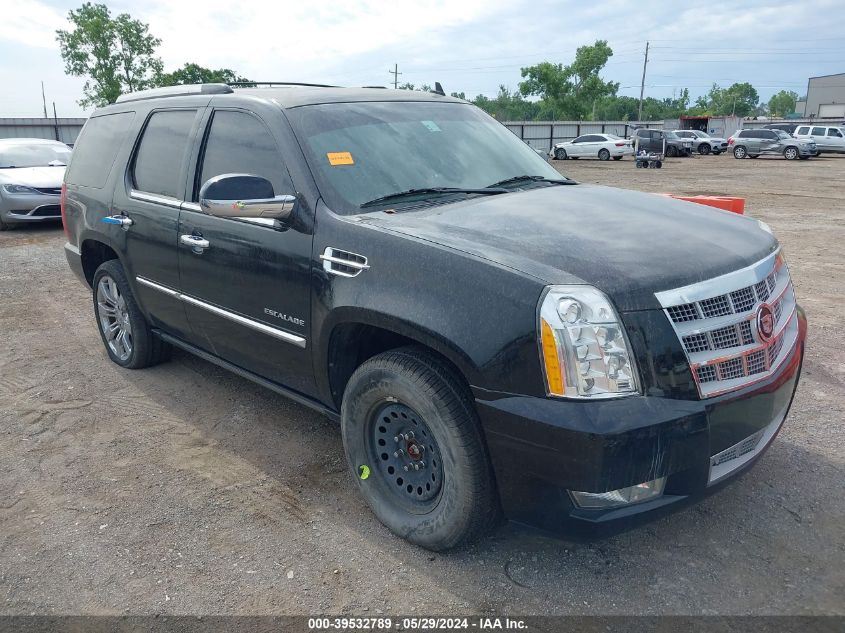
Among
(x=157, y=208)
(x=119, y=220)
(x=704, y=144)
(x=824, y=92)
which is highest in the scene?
(x=824, y=92)

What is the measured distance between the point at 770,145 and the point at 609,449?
1495 inches

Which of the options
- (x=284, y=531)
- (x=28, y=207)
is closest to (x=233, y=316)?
(x=284, y=531)

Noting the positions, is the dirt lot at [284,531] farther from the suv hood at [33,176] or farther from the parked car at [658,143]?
the parked car at [658,143]

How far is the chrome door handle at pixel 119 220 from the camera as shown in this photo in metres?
4.55

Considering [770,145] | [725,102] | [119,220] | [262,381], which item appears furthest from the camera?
[725,102]

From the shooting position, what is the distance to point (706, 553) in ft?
9.56

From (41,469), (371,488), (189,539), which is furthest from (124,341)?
(371,488)

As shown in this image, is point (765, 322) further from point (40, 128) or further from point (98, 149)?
A: point (40, 128)

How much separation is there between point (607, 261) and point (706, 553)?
1.33 m

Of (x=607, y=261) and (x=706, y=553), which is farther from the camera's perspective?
(x=706, y=553)

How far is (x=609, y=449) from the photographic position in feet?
7.59

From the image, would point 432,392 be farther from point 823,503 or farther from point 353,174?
point 823,503

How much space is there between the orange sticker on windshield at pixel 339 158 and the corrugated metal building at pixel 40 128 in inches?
1280

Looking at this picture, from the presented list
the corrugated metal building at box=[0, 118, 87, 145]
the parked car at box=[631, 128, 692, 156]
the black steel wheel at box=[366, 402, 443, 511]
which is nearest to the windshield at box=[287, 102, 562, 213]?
the black steel wheel at box=[366, 402, 443, 511]
